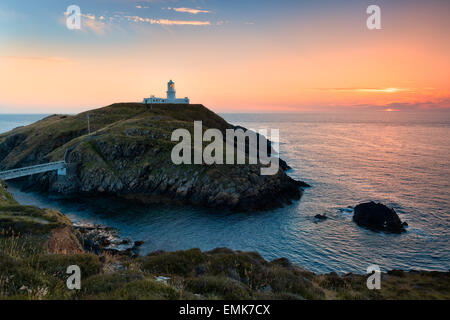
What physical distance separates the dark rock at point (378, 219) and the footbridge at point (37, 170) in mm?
64855

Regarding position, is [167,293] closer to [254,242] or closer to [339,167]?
[254,242]

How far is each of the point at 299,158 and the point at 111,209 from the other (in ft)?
241

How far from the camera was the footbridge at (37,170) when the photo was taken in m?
50.6

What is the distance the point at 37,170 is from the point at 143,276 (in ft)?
197

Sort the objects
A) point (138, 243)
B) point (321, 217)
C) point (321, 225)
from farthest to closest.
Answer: point (321, 217), point (321, 225), point (138, 243)

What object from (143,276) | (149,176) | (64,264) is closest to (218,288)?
(143,276)

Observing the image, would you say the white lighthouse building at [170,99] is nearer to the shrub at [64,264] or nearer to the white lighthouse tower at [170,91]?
the white lighthouse tower at [170,91]

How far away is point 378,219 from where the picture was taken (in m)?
38.1

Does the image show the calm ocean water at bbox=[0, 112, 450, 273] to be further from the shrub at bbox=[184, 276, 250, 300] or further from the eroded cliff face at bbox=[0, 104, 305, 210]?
the shrub at bbox=[184, 276, 250, 300]

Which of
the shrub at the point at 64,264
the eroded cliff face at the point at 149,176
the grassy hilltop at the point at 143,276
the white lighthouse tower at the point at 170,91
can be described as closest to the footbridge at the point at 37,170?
the eroded cliff face at the point at 149,176

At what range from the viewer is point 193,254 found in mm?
15422

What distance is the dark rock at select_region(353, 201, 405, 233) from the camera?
36.6m

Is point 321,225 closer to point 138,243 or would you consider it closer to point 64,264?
point 138,243
